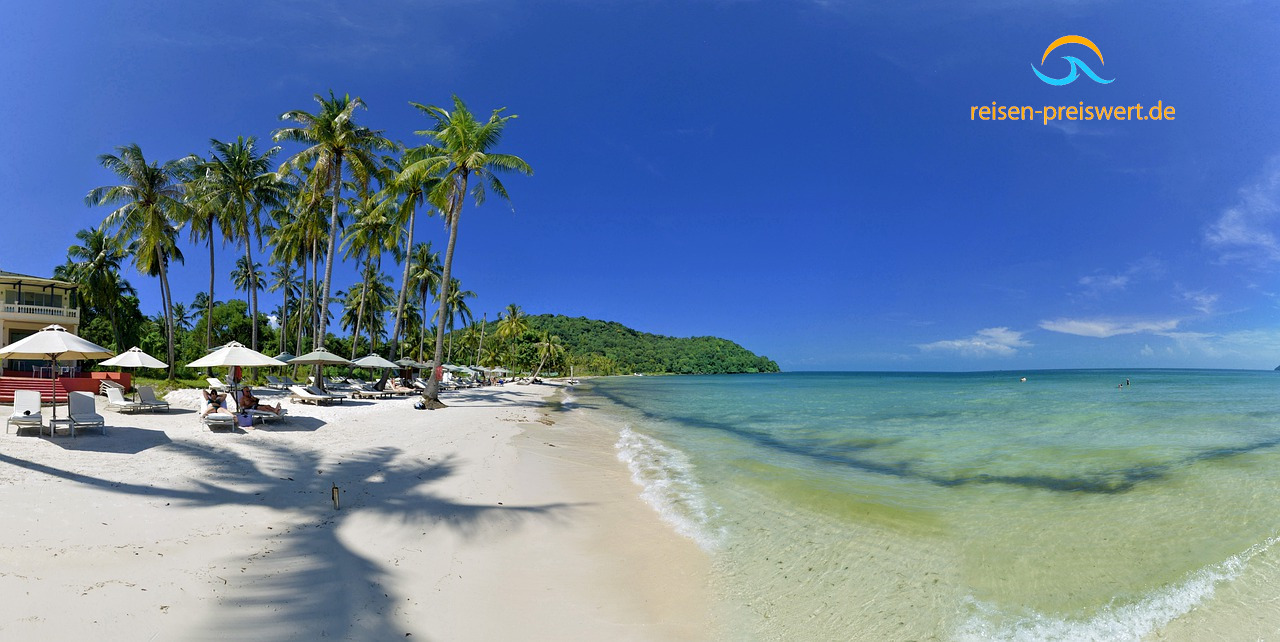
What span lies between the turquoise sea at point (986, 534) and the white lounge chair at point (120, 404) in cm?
1252

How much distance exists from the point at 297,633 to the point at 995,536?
8.18 meters

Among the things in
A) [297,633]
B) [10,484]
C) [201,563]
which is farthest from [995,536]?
[10,484]

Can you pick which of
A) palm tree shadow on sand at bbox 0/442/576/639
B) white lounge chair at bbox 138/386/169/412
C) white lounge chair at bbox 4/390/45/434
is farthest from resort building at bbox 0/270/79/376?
palm tree shadow on sand at bbox 0/442/576/639

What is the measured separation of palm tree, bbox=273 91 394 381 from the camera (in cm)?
2184

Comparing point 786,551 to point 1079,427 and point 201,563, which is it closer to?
point 201,563

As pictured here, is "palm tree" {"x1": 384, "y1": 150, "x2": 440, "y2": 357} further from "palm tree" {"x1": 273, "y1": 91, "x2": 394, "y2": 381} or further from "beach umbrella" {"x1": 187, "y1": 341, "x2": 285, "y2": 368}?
"beach umbrella" {"x1": 187, "y1": 341, "x2": 285, "y2": 368}

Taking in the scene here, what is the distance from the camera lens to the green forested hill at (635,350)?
125 metres

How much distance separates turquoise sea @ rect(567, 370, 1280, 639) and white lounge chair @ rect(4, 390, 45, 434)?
10825 millimetres

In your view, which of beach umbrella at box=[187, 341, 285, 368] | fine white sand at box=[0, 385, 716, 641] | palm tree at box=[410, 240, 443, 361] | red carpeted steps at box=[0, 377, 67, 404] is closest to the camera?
fine white sand at box=[0, 385, 716, 641]

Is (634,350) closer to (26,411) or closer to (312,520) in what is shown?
(26,411)

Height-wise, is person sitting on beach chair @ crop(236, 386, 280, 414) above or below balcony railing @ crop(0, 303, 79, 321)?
below

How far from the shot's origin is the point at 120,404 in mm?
13203

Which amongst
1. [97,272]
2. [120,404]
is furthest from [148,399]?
[97,272]

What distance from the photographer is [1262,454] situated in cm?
1212
